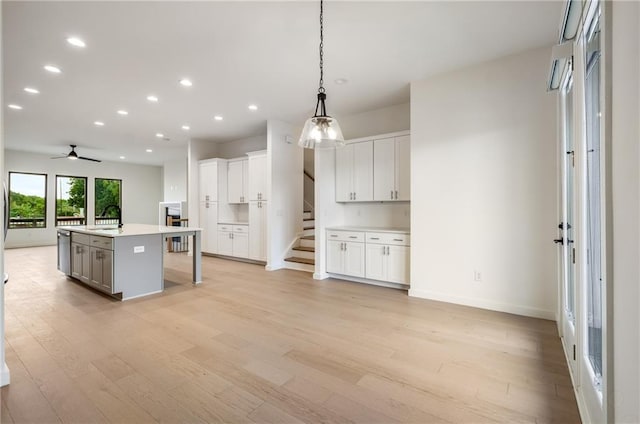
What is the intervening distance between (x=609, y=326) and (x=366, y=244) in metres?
3.75

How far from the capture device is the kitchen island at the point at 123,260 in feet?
13.3

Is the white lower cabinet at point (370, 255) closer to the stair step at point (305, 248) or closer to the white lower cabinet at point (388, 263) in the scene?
the white lower cabinet at point (388, 263)

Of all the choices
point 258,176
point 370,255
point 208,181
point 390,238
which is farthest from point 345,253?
point 208,181

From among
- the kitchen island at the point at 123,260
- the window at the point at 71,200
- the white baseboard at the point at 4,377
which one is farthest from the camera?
the window at the point at 71,200

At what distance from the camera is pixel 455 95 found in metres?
3.88

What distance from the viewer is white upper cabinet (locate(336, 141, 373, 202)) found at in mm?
5117

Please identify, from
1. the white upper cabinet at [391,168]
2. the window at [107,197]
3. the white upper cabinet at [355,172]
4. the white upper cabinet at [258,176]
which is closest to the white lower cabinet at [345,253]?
the white upper cabinet at [355,172]

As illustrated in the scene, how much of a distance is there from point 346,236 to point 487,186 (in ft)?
7.29

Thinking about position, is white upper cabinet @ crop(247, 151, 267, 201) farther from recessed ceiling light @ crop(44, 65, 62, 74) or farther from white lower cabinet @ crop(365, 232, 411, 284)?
recessed ceiling light @ crop(44, 65, 62, 74)

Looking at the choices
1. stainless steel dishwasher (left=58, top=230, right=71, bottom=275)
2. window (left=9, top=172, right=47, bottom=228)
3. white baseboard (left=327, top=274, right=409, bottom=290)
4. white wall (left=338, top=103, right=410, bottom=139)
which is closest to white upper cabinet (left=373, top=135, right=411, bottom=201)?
white wall (left=338, top=103, right=410, bottom=139)

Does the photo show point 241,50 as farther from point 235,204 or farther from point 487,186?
point 235,204

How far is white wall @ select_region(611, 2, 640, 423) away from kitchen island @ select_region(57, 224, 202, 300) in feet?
15.2

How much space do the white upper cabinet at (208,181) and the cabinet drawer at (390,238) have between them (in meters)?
4.39

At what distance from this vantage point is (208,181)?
7.69 metres
